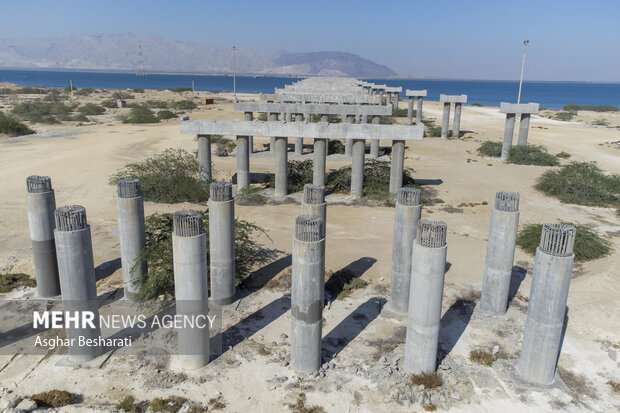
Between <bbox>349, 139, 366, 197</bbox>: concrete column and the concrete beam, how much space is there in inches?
25.3

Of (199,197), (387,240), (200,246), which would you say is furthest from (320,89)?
(200,246)

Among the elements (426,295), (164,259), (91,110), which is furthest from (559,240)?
(91,110)

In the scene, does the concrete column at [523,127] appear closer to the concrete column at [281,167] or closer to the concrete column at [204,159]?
the concrete column at [281,167]

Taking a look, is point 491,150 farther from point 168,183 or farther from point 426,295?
point 426,295

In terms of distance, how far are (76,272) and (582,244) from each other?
46.1 feet

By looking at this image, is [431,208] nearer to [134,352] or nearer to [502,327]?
[502,327]

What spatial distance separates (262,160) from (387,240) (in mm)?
15618

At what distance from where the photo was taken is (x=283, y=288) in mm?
12453

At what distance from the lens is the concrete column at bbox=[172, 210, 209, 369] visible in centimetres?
888

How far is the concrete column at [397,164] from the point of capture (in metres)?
21.1

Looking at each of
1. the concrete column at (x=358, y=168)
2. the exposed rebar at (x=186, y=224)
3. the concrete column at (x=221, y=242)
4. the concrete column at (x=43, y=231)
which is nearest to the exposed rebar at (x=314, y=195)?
the concrete column at (x=221, y=242)

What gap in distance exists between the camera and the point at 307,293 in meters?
8.95

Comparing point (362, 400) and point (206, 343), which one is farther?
point (206, 343)

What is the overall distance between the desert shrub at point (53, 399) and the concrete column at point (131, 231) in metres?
3.50
